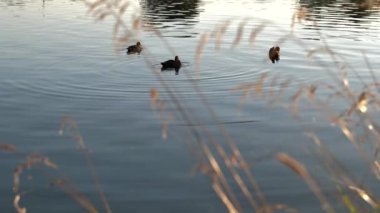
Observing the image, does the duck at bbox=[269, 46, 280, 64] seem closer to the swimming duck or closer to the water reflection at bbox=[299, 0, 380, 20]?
the swimming duck

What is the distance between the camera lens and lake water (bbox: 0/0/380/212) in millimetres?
7332

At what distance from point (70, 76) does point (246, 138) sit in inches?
305

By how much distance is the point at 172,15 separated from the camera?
1436 inches

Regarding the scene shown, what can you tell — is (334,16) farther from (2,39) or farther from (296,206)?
(296,206)

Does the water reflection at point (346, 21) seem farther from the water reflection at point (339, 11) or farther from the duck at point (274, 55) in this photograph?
the duck at point (274, 55)

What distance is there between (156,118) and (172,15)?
25791mm

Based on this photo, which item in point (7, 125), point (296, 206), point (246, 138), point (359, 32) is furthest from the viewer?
point (359, 32)

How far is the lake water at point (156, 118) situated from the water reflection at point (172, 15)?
12.8ft

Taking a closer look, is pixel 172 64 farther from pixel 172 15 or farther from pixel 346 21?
pixel 172 15

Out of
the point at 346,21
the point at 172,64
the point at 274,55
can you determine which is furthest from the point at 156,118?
the point at 346,21

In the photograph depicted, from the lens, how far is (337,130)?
10.4 meters

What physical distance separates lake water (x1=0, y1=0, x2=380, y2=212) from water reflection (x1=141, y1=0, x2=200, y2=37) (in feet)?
12.8

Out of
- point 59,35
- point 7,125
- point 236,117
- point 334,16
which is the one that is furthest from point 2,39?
point 334,16

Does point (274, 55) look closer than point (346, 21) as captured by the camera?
Yes
